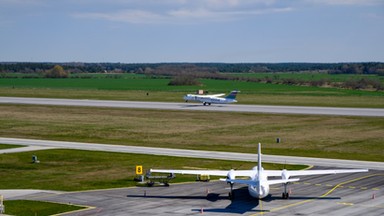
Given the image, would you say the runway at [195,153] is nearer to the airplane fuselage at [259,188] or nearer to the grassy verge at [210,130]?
the grassy verge at [210,130]

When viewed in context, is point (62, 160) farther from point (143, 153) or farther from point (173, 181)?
point (173, 181)

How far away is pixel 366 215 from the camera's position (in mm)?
52531

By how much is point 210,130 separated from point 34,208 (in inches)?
2273

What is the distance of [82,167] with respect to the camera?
7719 centimetres

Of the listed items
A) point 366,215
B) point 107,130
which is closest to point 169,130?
point 107,130

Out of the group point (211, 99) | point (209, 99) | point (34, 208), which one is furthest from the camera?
point (209, 99)

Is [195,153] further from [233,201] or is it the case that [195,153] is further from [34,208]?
[34,208]

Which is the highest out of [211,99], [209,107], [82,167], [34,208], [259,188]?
[211,99]

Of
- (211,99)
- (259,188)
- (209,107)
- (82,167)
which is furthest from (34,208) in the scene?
(211,99)

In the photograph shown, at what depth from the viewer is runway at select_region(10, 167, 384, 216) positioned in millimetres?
54719

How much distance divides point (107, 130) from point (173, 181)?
4516 centimetres

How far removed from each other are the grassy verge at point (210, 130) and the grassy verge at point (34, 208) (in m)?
37.4

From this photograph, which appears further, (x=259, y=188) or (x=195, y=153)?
(x=195, y=153)

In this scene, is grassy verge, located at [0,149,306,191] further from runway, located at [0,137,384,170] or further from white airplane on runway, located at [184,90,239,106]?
white airplane on runway, located at [184,90,239,106]
